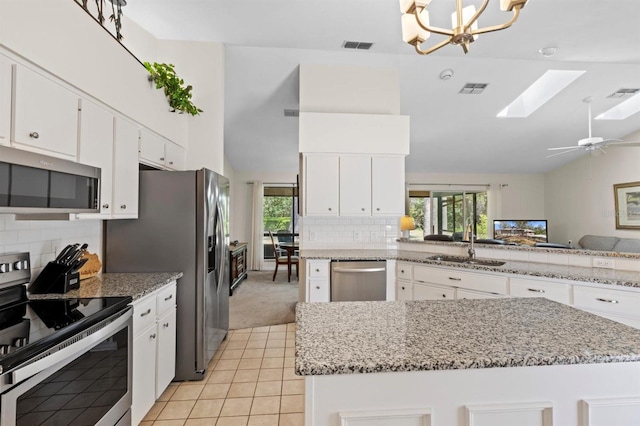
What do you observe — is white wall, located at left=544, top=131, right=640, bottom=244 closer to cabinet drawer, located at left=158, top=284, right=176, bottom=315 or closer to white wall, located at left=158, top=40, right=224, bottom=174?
white wall, located at left=158, top=40, right=224, bottom=174

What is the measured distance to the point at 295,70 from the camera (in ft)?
12.6

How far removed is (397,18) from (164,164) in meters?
2.39

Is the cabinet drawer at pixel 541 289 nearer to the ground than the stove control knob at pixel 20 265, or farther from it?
nearer to the ground

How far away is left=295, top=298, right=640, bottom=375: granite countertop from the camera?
3.00 ft

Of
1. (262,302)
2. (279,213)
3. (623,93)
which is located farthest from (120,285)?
(623,93)

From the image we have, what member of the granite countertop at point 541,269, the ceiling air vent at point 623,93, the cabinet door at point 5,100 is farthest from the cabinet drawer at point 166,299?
the ceiling air vent at point 623,93

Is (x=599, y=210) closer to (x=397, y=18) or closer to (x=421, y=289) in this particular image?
(x=421, y=289)

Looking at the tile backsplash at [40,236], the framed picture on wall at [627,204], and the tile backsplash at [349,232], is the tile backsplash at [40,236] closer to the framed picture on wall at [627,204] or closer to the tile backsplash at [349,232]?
the tile backsplash at [349,232]

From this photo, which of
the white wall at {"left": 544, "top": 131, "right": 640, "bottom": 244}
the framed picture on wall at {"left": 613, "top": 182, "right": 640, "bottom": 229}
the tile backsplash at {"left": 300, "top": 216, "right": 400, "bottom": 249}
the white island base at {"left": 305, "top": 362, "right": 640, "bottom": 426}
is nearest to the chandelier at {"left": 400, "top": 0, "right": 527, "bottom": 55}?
the white island base at {"left": 305, "top": 362, "right": 640, "bottom": 426}

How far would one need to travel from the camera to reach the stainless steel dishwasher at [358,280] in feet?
10.8

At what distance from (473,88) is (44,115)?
15.0ft

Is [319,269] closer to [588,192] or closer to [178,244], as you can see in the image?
[178,244]

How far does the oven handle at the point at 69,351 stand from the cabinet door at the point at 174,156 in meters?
1.61

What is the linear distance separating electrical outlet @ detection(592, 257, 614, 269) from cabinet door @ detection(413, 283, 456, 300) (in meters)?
1.13
